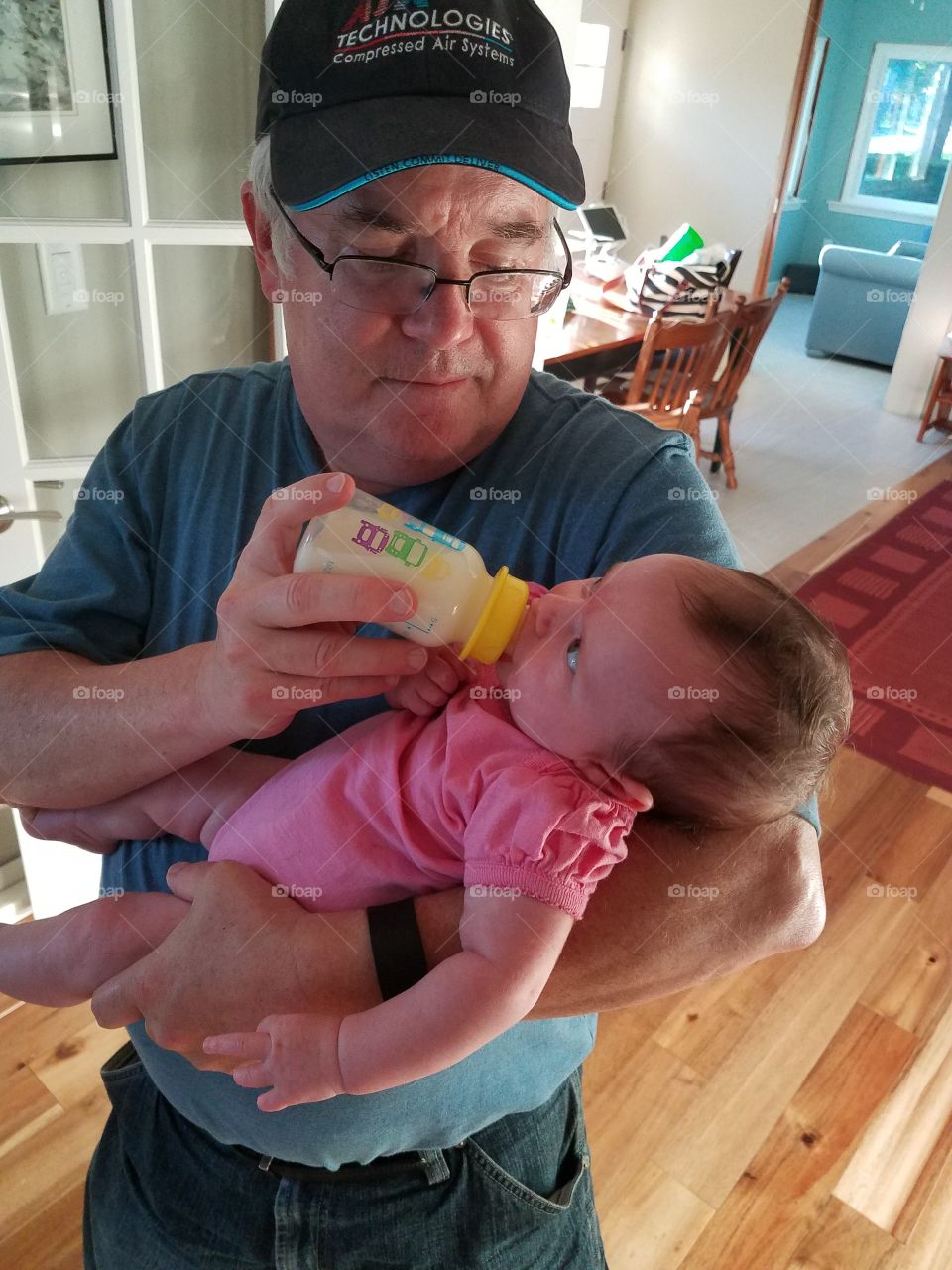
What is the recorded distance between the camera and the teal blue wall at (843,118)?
941 cm

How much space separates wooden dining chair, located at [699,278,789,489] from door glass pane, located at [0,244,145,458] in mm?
3071

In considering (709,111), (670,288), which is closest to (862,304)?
(709,111)

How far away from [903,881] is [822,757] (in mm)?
1914

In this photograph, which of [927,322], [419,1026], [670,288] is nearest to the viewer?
[419,1026]

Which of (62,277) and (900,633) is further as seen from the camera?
(900,633)

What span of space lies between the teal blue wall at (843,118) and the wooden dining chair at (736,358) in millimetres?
6179

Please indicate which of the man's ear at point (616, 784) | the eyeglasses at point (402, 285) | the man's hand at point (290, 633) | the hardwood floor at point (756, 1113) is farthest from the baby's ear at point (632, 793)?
the hardwood floor at point (756, 1113)

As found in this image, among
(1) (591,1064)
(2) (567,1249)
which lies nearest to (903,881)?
(1) (591,1064)

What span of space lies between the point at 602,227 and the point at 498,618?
4.58 metres

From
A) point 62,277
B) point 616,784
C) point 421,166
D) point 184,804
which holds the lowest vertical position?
point 184,804

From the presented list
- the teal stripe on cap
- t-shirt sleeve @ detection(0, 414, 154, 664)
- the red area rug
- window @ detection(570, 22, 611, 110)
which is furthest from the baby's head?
window @ detection(570, 22, 611, 110)

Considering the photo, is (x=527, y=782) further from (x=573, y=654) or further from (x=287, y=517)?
(x=287, y=517)

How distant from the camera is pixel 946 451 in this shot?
227 inches

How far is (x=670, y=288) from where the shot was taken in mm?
4289
